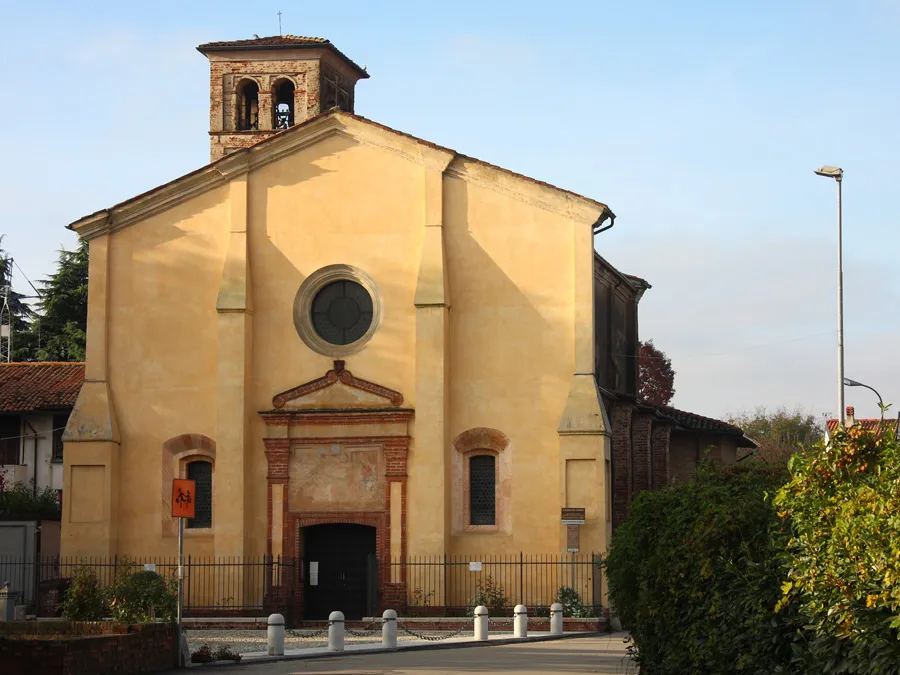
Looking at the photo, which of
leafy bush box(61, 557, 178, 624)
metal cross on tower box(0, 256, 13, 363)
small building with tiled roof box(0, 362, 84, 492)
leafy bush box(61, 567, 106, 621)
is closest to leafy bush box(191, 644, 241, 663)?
leafy bush box(61, 557, 178, 624)

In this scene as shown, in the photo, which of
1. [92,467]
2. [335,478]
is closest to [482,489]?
[335,478]

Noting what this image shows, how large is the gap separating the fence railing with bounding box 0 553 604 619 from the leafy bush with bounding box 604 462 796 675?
46.2 feet

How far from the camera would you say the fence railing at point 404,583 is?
29.5 m

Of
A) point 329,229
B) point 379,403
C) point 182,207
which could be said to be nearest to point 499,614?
point 379,403

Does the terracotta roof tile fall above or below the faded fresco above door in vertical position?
above

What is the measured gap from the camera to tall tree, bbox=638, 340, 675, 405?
68619mm

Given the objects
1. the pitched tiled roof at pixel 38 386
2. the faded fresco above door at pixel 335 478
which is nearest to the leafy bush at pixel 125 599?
the faded fresco above door at pixel 335 478

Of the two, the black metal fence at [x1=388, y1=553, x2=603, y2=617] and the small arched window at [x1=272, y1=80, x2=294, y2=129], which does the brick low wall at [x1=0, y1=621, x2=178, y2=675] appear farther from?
the small arched window at [x1=272, y1=80, x2=294, y2=129]

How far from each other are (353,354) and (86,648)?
1461 cm

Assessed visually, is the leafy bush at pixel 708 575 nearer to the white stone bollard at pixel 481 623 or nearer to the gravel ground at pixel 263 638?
the gravel ground at pixel 263 638

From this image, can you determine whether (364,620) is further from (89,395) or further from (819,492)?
(819,492)

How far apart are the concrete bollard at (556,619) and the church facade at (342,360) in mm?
2305

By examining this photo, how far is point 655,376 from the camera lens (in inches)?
2751

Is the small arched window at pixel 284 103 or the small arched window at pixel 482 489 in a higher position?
the small arched window at pixel 284 103
